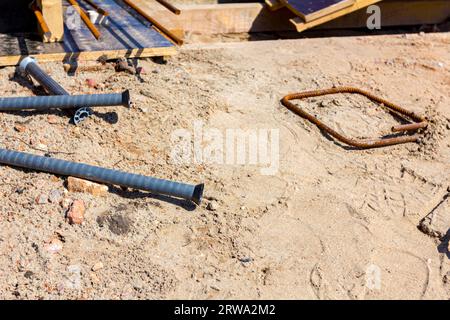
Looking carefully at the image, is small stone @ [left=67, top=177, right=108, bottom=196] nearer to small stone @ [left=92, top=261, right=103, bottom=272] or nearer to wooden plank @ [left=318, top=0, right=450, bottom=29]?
small stone @ [left=92, top=261, right=103, bottom=272]

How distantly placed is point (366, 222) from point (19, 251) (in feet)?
7.71

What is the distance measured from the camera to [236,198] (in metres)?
4.63

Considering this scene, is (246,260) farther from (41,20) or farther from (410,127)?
(41,20)

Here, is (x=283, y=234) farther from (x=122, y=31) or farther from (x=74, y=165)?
(x=122, y=31)

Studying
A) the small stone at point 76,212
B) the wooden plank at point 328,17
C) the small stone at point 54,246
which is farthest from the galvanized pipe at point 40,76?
the wooden plank at point 328,17

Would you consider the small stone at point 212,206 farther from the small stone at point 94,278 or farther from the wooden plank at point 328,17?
the wooden plank at point 328,17

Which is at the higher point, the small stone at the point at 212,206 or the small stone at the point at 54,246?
the small stone at the point at 212,206

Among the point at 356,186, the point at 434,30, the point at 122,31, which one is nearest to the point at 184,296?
the point at 356,186

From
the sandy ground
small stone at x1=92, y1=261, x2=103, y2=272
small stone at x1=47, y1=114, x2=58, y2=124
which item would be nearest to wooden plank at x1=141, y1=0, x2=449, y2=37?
the sandy ground

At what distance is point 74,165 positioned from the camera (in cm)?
452

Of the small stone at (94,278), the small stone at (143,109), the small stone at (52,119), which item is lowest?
the small stone at (94,278)

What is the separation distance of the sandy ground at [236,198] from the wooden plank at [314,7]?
572mm

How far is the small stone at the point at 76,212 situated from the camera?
4211mm

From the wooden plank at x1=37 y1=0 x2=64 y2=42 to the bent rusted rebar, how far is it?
2223 millimetres
